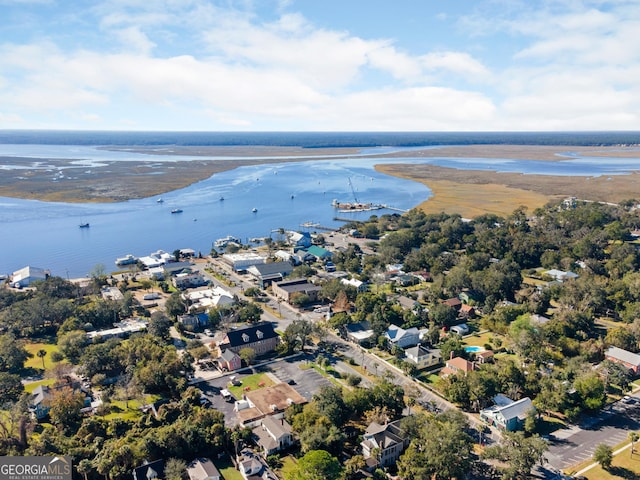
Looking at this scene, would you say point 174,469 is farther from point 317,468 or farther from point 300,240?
point 300,240

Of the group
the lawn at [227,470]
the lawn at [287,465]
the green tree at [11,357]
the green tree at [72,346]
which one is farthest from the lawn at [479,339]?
the green tree at [11,357]

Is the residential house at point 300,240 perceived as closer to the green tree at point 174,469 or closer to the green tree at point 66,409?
the green tree at point 66,409

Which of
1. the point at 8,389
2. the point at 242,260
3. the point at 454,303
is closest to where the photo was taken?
the point at 8,389

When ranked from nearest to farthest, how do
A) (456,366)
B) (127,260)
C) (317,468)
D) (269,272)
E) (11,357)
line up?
(317,468) < (456,366) < (11,357) < (269,272) < (127,260)

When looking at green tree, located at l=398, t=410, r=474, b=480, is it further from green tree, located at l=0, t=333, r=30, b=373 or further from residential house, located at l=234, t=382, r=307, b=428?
green tree, located at l=0, t=333, r=30, b=373

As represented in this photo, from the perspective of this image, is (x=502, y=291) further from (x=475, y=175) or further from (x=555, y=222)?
(x=475, y=175)

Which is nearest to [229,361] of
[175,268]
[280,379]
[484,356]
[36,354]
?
[280,379]
